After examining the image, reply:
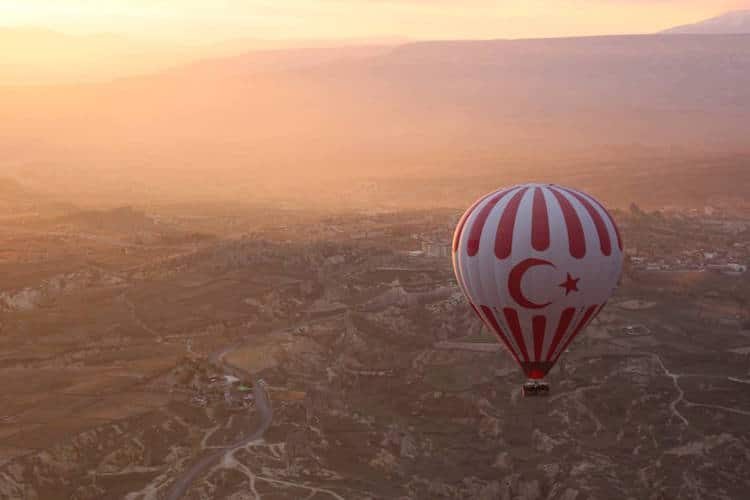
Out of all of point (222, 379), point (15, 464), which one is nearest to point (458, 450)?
point (222, 379)

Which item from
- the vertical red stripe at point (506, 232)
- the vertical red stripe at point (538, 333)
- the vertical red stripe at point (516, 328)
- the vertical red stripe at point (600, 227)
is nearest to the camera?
the vertical red stripe at point (506, 232)

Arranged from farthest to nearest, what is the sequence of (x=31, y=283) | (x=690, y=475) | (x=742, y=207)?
(x=742, y=207)
(x=31, y=283)
(x=690, y=475)

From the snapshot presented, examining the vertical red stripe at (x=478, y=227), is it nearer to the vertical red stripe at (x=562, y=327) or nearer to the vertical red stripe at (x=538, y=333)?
the vertical red stripe at (x=538, y=333)

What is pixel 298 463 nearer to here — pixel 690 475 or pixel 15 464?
pixel 15 464

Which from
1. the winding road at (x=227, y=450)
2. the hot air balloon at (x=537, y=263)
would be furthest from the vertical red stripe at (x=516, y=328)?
the winding road at (x=227, y=450)

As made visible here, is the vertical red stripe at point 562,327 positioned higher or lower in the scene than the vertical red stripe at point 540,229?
lower

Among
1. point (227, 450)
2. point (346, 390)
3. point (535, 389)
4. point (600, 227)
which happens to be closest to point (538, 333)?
point (535, 389)

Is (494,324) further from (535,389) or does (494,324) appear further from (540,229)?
(540,229)
